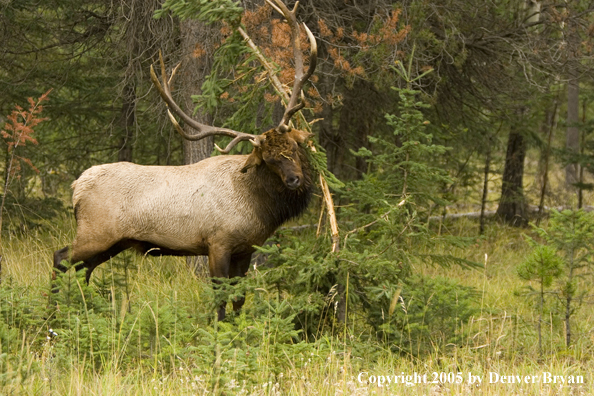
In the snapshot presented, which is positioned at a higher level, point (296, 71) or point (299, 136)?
point (296, 71)

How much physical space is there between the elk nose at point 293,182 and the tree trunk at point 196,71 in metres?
2.61

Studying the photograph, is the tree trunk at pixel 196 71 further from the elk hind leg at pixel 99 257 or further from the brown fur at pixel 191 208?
the brown fur at pixel 191 208

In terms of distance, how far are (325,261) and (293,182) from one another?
0.72m

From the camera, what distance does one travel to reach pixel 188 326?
5.19 m

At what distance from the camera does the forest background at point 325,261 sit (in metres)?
4.70

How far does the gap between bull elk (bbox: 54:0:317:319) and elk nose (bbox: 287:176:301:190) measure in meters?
0.32

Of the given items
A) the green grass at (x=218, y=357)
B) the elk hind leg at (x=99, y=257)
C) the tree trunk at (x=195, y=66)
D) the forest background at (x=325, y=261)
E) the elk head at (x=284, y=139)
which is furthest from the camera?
the tree trunk at (x=195, y=66)

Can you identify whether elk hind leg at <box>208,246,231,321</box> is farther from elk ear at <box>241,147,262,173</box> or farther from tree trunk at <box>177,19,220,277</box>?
tree trunk at <box>177,19,220,277</box>

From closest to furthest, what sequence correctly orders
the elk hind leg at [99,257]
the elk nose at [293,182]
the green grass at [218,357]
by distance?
1. the green grass at [218,357]
2. the elk nose at [293,182]
3. the elk hind leg at [99,257]

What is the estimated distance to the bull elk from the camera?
248 inches

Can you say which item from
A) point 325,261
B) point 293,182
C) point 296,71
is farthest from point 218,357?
point 296,71

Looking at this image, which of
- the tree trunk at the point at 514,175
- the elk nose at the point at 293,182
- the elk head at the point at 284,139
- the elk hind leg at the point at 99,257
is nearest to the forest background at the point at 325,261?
the elk hind leg at the point at 99,257

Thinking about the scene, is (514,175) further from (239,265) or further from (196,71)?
(239,265)

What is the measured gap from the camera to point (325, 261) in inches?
225
